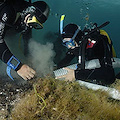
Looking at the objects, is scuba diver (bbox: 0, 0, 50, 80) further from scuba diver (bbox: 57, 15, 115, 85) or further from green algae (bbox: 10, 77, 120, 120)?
scuba diver (bbox: 57, 15, 115, 85)

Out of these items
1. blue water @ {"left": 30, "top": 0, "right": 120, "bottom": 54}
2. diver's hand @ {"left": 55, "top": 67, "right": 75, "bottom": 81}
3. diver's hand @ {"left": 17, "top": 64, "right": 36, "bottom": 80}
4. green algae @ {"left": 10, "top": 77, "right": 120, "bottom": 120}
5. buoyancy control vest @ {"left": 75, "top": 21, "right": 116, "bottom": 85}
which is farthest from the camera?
blue water @ {"left": 30, "top": 0, "right": 120, "bottom": 54}

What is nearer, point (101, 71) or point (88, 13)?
point (101, 71)

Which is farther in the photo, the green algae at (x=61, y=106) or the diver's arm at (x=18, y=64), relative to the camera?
the diver's arm at (x=18, y=64)

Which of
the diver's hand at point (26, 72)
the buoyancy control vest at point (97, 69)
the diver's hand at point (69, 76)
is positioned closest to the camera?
the diver's hand at point (26, 72)

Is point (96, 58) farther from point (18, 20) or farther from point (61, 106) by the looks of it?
point (18, 20)

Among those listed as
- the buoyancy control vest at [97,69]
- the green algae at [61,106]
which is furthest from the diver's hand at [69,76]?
the green algae at [61,106]

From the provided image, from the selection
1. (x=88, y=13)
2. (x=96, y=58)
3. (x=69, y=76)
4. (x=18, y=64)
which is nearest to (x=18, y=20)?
(x=18, y=64)

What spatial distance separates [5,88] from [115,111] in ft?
7.04

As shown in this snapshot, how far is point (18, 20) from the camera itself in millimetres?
3115

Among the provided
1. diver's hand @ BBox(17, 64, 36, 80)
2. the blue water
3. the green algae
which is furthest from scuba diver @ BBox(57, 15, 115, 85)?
the blue water

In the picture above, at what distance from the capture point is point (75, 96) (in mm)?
2201

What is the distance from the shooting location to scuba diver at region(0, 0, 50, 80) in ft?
7.97

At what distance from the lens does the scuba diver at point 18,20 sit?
2428 millimetres

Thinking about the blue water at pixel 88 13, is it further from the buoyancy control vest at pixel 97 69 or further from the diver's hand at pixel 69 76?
the diver's hand at pixel 69 76
